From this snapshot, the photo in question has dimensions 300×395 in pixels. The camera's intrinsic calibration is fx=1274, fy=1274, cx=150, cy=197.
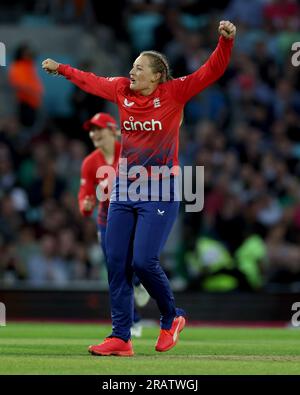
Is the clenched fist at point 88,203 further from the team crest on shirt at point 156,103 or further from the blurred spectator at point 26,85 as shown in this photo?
the blurred spectator at point 26,85

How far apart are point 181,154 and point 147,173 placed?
33.2 feet

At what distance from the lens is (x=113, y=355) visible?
9641 mm

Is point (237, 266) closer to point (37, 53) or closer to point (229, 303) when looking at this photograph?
point (229, 303)

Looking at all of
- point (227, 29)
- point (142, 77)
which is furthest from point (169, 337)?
point (227, 29)

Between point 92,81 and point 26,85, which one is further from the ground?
point 26,85

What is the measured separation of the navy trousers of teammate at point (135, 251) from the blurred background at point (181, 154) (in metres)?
7.09

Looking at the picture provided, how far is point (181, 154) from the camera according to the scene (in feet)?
64.7

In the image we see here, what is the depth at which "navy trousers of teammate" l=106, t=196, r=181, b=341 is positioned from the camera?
9.52 meters

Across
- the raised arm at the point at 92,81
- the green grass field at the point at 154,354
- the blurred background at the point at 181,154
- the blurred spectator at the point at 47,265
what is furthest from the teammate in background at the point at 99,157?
the blurred spectator at the point at 47,265

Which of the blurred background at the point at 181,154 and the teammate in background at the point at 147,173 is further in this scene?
the blurred background at the point at 181,154

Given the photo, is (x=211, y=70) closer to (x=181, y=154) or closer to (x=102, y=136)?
(x=102, y=136)

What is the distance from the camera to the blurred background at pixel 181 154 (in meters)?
17.4

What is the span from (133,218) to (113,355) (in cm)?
105

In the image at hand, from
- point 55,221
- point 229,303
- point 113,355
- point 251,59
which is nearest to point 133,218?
point 113,355
